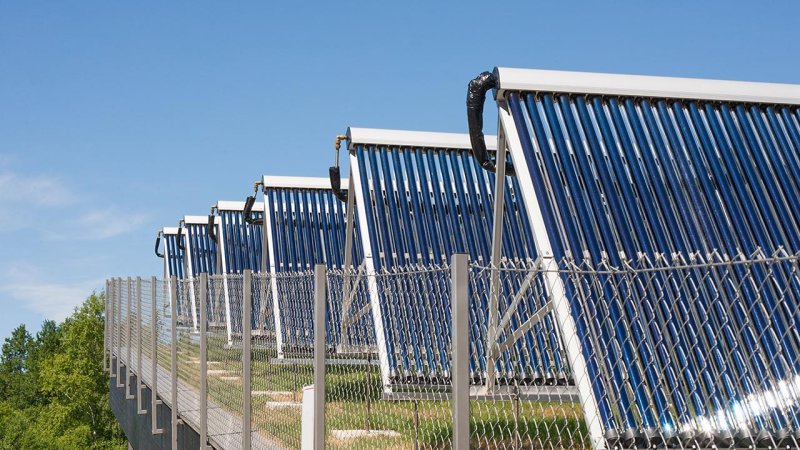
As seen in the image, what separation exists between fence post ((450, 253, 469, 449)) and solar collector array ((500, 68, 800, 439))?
0.89 meters

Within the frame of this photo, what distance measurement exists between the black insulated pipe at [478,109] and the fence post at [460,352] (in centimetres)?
336

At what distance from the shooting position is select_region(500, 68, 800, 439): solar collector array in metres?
5.02

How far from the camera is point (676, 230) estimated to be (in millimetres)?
6375

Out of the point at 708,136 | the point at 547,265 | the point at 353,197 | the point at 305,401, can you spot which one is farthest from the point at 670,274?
the point at 353,197

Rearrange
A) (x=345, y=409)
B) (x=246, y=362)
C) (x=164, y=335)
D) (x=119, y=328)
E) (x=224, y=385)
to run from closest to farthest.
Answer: (x=345, y=409), (x=246, y=362), (x=224, y=385), (x=164, y=335), (x=119, y=328)

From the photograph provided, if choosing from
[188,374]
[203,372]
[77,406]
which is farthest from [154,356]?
[77,406]

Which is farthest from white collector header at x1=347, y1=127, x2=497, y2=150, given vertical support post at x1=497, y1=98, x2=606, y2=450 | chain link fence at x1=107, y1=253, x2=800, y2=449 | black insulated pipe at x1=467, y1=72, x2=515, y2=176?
vertical support post at x1=497, y1=98, x2=606, y2=450

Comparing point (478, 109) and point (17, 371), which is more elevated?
point (17, 371)

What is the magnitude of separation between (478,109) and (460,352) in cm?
429

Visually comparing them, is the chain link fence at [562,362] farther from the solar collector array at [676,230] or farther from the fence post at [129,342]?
the fence post at [129,342]

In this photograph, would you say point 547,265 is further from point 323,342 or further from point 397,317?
point 397,317

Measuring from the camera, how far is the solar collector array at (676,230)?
16.5 ft

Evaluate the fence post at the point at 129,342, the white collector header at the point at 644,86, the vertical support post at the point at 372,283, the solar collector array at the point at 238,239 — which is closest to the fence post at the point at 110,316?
the solar collector array at the point at 238,239

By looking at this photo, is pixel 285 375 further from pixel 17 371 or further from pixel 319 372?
pixel 17 371
